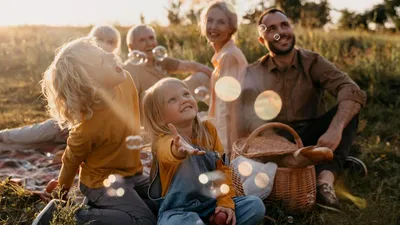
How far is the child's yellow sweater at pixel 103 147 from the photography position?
2.80 metres

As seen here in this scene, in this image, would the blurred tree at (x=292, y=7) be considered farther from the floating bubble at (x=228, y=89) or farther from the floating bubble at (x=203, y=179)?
the floating bubble at (x=203, y=179)

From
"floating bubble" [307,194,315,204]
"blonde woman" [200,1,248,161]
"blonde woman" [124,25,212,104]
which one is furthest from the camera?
"blonde woman" [124,25,212,104]

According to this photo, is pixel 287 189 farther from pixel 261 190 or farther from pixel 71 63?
pixel 71 63

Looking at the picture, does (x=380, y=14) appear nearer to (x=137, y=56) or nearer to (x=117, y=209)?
(x=137, y=56)

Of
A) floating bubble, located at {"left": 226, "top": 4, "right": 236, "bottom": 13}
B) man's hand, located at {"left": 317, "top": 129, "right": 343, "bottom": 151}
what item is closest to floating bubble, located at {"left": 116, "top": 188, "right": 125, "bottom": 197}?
man's hand, located at {"left": 317, "top": 129, "right": 343, "bottom": 151}

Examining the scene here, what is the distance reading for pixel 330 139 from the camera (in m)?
3.47

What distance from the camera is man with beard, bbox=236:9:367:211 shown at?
3.75 metres

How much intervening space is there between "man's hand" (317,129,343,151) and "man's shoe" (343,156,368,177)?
0.64m

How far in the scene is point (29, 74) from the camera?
928cm

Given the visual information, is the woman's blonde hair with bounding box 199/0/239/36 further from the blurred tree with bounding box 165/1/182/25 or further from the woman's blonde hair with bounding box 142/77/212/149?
the blurred tree with bounding box 165/1/182/25

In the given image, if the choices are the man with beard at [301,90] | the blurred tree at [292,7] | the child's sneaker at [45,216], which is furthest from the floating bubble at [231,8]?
the blurred tree at [292,7]

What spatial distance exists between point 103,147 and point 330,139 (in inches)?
59.1

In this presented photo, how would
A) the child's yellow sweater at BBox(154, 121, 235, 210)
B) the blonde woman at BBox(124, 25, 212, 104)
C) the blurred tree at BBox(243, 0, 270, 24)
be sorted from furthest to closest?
the blurred tree at BBox(243, 0, 270, 24)
the blonde woman at BBox(124, 25, 212, 104)
the child's yellow sweater at BBox(154, 121, 235, 210)

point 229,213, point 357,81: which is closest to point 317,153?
point 229,213
